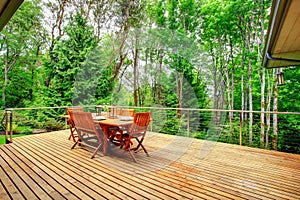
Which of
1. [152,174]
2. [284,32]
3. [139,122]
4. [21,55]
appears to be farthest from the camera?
[21,55]

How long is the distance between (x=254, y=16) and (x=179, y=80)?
13.6ft

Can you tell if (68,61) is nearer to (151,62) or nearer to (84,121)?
(151,62)

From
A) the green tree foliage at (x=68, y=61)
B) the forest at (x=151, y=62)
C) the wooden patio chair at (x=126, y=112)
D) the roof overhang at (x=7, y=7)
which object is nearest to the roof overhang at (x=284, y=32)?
the roof overhang at (x=7, y=7)

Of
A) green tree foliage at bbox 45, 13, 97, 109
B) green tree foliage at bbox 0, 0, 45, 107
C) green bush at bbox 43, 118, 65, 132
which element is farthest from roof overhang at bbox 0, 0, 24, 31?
green tree foliage at bbox 0, 0, 45, 107

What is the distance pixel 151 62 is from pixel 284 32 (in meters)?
6.43

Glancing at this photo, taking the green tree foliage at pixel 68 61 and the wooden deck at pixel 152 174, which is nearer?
the wooden deck at pixel 152 174

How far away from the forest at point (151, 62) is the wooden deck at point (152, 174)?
3.66 meters

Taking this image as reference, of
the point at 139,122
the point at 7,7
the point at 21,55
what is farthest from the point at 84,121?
the point at 21,55

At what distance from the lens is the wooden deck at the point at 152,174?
6.07 ft

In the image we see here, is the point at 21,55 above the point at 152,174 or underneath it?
above

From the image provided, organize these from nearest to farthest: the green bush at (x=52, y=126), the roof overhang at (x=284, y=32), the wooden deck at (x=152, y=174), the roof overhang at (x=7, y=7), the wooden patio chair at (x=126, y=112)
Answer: the roof overhang at (x=7, y=7) → the roof overhang at (x=284, y=32) → the wooden deck at (x=152, y=174) → the wooden patio chair at (x=126, y=112) → the green bush at (x=52, y=126)

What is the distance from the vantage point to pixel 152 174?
2.32m

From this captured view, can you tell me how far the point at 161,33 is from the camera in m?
8.27

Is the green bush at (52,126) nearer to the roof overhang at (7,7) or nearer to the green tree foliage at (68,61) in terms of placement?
the green tree foliage at (68,61)
